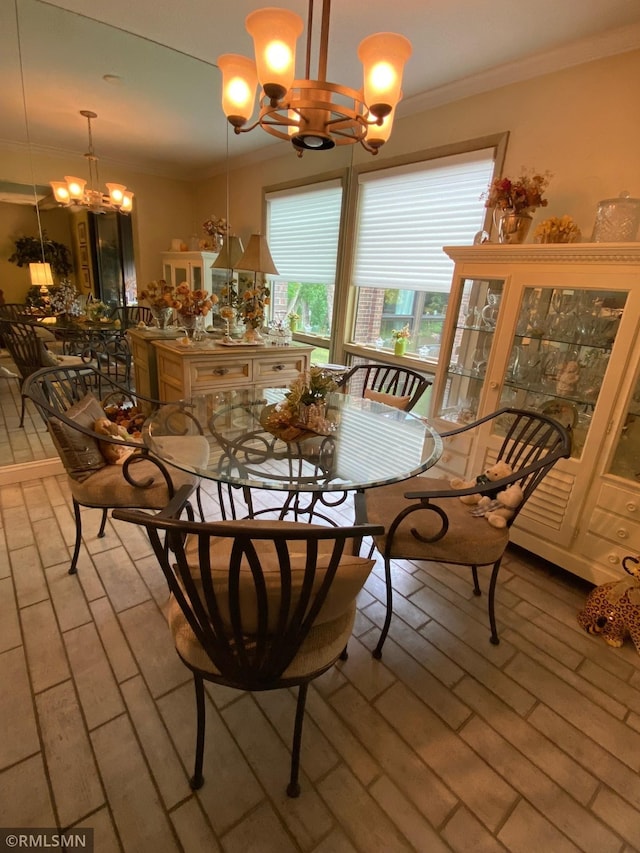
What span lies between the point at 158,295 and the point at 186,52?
1.52 m

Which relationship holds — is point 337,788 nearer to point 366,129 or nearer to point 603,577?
point 603,577

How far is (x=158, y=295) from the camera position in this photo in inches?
118

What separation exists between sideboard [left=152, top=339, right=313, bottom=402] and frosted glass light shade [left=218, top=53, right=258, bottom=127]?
148 cm

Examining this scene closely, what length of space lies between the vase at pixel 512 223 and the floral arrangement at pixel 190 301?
2.01 meters

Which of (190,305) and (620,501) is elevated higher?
(190,305)

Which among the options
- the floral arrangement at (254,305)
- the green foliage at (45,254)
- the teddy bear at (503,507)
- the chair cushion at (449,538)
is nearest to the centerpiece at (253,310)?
the floral arrangement at (254,305)

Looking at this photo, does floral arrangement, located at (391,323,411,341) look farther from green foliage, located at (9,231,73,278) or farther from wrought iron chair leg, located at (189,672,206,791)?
wrought iron chair leg, located at (189,672,206,791)

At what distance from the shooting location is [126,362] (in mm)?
3266

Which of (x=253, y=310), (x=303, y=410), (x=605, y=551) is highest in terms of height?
(x=253, y=310)

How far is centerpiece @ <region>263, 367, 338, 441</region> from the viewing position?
72.5 inches

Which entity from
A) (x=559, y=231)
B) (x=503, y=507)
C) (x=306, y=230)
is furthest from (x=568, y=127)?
(x=306, y=230)

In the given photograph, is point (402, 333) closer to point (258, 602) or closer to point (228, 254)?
point (228, 254)

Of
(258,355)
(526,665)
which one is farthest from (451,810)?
(258,355)

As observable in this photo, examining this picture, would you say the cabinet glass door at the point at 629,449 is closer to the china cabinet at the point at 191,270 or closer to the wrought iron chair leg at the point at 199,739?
the wrought iron chair leg at the point at 199,739
